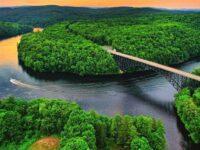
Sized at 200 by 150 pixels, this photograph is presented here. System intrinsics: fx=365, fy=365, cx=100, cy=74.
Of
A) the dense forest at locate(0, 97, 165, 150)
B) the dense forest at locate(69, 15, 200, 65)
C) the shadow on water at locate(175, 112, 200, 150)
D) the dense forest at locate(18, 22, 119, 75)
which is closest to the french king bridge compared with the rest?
the dense forest at locate(18, 22, 119, 75)

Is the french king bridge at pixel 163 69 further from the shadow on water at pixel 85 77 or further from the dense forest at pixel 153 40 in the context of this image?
the dense forest at pixel 153 40

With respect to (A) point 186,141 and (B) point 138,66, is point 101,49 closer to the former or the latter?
(B) point 138,66

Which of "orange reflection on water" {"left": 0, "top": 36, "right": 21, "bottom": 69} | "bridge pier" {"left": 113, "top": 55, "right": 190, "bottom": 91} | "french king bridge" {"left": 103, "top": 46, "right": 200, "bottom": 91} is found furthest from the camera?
"orange reflection on water" {"left": 0, "top": 36, "right": 21, "bottom": 69}

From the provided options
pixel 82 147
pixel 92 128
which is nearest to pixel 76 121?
pixel 92 128

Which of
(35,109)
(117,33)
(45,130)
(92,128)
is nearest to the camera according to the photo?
(92,128)

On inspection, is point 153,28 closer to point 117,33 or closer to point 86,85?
point 117,33

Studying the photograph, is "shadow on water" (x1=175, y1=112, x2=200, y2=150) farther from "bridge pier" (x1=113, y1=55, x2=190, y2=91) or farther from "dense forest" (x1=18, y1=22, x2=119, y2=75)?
"dense forest" (x1=18, y1=22, x2=119, y2=75)
